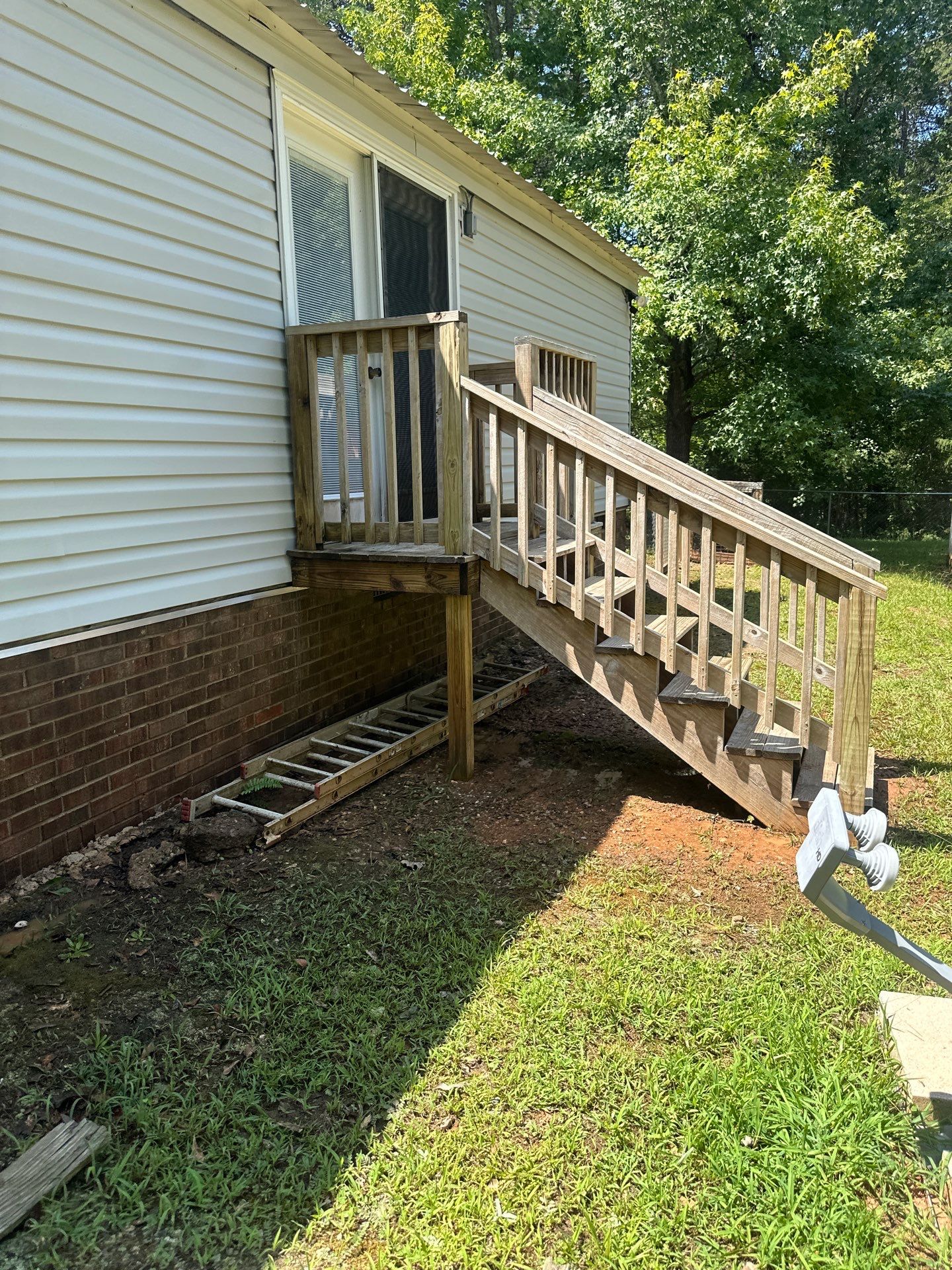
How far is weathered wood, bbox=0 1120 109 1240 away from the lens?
2.10 m

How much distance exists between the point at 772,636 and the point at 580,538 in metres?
1.01

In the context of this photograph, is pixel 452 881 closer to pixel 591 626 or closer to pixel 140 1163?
pixel 591 626

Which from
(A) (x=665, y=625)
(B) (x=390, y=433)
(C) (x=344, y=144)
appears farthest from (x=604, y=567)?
(C) (x=344, y=144)

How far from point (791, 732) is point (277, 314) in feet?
11.5

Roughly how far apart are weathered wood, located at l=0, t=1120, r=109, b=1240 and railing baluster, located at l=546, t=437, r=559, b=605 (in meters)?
2.99

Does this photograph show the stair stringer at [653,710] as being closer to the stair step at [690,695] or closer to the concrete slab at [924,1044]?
the stair step at [690,695]

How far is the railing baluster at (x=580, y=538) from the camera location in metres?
4.27

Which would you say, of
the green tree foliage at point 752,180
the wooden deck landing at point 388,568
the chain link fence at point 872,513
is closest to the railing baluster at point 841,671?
the wooden deck landing at point 388,568

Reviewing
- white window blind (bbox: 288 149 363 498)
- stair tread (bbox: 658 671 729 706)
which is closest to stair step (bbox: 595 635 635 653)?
stair tread (bbox: 658 671 729 706)

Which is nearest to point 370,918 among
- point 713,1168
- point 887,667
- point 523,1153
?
point 523,1153

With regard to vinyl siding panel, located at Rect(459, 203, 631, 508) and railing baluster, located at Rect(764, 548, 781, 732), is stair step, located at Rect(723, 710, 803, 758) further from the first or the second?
vinyl siding panel, located at Rect(459, 203, 631, 508)

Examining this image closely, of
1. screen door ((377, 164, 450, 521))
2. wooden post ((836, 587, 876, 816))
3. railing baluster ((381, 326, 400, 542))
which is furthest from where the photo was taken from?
screen door ((377, 164, 450, 521))

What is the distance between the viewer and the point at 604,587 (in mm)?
4898

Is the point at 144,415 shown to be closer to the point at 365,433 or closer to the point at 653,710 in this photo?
the point at 365,433
